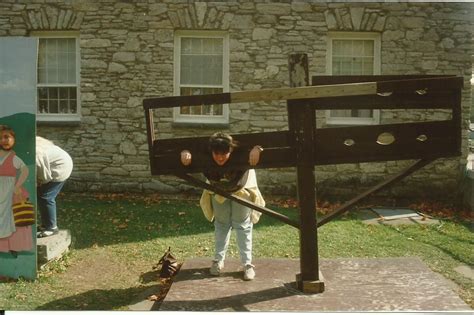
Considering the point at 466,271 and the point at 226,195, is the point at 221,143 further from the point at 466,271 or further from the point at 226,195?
the point at 466,271

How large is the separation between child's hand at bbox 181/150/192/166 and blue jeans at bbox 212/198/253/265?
541 mm

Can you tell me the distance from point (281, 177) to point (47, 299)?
375 centimetres

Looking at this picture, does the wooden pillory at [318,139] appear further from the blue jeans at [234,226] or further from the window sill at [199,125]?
the window sill at [199,125]

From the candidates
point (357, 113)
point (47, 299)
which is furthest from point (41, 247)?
point (357, 113)

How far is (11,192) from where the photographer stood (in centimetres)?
413

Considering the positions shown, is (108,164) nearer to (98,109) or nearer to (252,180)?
(98,109)

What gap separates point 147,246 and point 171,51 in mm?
3153

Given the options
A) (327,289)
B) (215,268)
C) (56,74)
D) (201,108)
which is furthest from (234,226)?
(56,74)

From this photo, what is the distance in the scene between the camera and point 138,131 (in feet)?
23.0

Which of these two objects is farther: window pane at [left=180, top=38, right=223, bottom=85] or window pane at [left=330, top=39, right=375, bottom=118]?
window pane at [left=330, top=39, right=375, bottom=118]

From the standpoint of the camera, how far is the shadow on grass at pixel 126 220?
5102 mm

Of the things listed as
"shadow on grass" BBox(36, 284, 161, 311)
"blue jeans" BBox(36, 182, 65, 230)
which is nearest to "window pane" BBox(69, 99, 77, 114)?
"blue jeans" BBox(36, 182, 65, 230)

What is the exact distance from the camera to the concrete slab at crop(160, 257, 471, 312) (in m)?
3.29

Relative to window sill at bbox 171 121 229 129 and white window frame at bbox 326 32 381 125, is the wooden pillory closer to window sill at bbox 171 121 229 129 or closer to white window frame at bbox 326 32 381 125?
window sill at bbox 171 121 229 129
